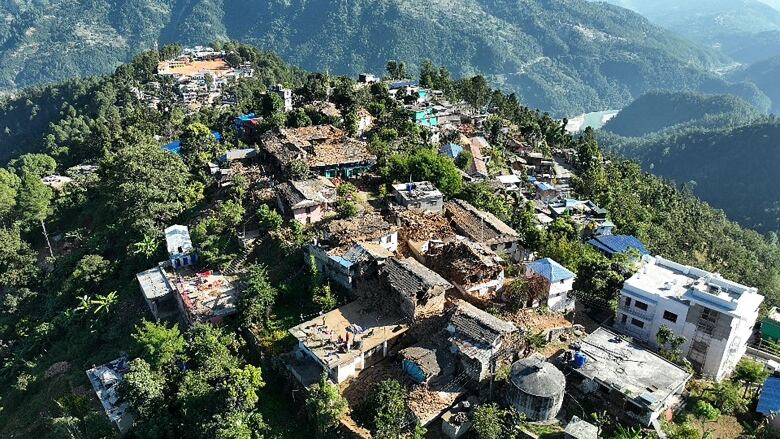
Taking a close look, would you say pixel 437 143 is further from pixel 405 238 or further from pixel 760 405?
pixel 760 405

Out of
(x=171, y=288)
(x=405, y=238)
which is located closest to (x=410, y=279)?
(x=405, y=238)

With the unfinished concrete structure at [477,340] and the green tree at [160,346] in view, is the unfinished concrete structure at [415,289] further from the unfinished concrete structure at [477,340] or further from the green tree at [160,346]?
the green tree at [160,346]

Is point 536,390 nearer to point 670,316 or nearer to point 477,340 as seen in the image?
point 477,340

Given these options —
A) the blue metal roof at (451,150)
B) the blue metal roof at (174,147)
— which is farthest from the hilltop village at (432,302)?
the blue metal roof at (174,147)

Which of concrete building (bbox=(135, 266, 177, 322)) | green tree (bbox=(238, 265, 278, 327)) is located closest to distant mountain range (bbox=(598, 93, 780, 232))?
green tree (bbox=(238, 265, 278, 327))

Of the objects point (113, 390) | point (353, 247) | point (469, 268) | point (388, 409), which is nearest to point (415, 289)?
point (469, 268)

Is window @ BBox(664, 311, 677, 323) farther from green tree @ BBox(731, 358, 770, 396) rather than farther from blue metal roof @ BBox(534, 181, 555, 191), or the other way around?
blue metal roof @ BBox(534, 181, 555, 191)
